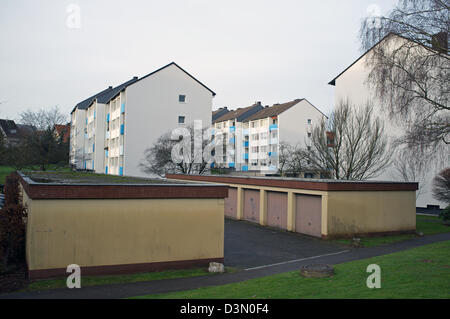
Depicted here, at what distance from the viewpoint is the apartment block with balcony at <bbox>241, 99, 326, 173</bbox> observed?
5859cm

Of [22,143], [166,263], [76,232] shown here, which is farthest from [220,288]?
[22,143]

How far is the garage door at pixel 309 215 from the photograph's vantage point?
1831 centimetres

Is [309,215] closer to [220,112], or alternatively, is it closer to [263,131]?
[263,131]

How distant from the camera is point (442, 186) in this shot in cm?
2709

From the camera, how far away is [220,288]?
9.14 meters

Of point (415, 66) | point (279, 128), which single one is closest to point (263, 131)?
point (279, 128)

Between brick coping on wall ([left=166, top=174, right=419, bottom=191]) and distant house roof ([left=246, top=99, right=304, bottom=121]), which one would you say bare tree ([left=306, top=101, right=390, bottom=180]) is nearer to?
brick coping on wall ([left=166, top=174, right=419, bottom=191])

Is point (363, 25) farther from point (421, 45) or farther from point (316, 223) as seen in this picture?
point (316, 223)

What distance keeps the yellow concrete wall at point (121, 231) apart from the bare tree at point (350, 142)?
1597 cm

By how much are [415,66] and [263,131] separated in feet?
165

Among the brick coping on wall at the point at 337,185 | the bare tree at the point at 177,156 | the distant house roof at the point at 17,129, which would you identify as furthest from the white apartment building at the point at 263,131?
the brick coping on wall at the point at 337,185

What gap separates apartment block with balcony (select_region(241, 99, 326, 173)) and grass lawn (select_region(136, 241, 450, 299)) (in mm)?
44358
